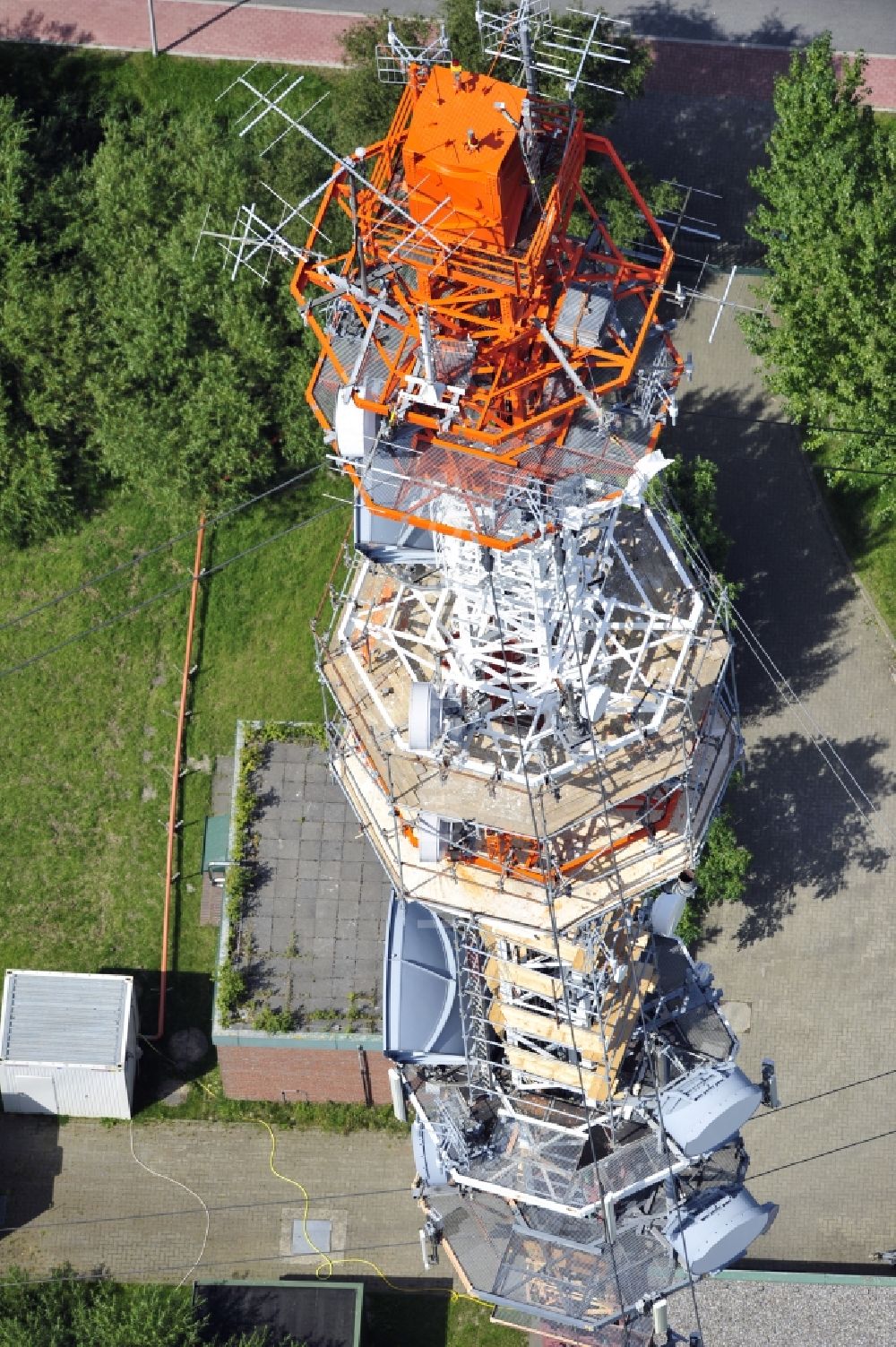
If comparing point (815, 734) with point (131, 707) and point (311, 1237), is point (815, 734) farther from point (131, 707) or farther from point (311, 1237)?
point (311, 1237)

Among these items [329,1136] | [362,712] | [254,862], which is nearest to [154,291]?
[254,862]

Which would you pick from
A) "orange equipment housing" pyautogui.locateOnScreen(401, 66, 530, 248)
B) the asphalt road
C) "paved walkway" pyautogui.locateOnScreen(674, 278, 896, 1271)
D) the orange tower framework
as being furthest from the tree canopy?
"orange equipment housing" pyautogui.locateOnScreen(401, 66, 530, 248)

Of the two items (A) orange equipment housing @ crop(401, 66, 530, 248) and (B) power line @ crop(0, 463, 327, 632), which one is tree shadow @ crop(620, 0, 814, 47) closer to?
(B) power line @ crop(0, 463, 327, 632)

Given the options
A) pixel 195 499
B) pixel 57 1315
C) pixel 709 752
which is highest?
pixel 709 752

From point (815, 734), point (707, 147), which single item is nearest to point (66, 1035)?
point (815, 734)

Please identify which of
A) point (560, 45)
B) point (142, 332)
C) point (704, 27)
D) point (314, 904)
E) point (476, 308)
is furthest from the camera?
point (704, 27)

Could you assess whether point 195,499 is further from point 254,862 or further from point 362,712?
point 362,712

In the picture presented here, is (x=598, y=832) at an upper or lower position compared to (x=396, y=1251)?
upper
